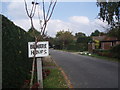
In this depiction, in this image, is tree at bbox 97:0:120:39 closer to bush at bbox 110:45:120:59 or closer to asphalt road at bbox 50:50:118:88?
bush at bbox 110:45:120:59

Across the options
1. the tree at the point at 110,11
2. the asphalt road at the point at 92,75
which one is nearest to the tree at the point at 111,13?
the tree at the point at 110,11

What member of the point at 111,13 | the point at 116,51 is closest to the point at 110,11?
the point at 111,13

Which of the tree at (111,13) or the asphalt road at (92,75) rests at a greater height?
the tree at (111,13)

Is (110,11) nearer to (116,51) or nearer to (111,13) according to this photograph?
(111,13)

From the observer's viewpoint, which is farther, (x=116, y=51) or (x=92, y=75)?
(x=116, y=51)

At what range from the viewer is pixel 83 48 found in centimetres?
5628

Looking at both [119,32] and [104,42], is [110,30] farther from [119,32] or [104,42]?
[104,42]

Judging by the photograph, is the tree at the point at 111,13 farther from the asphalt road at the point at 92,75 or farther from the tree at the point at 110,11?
the asphalt road at the point at 92,75

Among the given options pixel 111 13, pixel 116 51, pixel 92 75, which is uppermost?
pixel 111 13

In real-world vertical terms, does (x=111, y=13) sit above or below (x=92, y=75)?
above

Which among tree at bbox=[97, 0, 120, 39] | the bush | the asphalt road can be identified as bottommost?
the asphalt road

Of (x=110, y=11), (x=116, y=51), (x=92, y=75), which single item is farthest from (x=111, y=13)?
(x=92, y=75)

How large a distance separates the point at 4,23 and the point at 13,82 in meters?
1.84

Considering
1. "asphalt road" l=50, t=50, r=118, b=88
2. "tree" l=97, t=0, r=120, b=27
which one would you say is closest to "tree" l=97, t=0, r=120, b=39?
"tree" l=97, t=0, r=120, b=27
